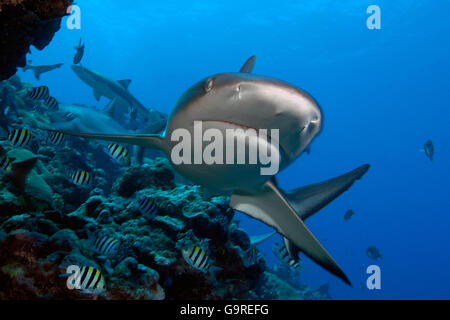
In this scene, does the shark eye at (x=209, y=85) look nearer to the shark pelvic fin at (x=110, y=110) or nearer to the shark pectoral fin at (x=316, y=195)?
the shark pectoral fin at (x=316, y=195)

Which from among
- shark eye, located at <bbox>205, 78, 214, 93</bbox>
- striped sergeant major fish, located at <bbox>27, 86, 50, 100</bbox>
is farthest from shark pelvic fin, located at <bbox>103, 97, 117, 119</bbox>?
shark eye, located at <bbox>205, 78, 214, 93</bbox>

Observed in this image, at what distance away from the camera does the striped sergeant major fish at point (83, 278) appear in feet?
7.65

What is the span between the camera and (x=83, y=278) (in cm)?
234

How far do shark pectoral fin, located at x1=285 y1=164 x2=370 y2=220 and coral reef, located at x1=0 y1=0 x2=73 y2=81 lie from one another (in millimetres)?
3886

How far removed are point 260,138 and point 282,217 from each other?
133 cm

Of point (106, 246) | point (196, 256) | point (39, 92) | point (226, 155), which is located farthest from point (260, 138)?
point (39, 92)

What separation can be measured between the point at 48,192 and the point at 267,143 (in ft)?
11.2

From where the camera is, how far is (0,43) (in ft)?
12.8

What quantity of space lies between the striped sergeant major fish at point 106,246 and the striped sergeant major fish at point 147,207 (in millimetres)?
939

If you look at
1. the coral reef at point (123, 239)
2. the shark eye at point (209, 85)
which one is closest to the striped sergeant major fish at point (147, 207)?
the coral reef at point (123, 239)

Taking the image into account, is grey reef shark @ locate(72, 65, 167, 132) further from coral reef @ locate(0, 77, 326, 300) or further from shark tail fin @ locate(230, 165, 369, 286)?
shark tail fin @ locate(230, 165, 369, 286)

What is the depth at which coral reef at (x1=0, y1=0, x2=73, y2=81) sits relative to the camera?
3.50 metres

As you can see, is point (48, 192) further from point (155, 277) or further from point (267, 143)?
point (267, 143)
